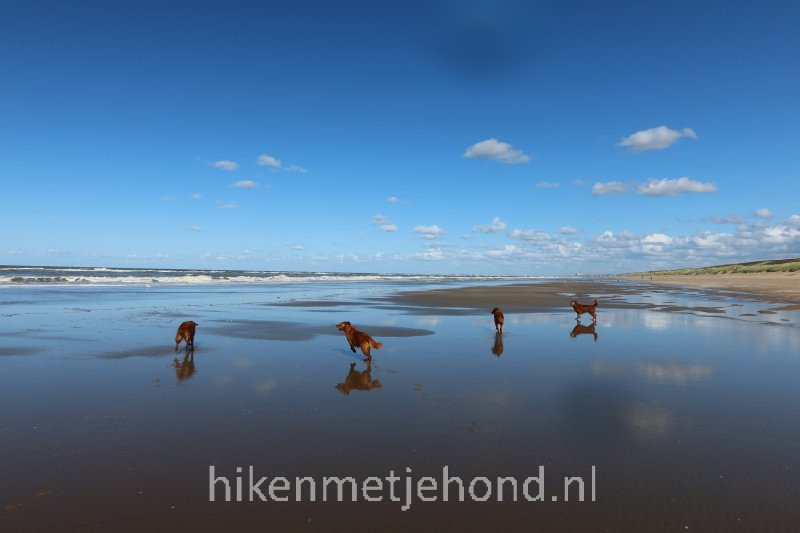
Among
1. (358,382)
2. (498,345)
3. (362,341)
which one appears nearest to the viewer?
(358,382)

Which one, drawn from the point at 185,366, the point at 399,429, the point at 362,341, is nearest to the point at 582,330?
the point at 362,341

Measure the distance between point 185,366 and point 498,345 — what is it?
752cm

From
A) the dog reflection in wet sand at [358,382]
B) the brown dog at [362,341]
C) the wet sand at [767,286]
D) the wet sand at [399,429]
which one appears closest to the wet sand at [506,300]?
the wet sand at [767,286]

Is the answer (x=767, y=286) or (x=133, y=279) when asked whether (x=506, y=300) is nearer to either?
(x=767, y=286)

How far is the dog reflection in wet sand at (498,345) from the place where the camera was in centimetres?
1099

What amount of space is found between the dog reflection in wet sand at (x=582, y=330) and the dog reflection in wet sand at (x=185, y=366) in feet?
33.9

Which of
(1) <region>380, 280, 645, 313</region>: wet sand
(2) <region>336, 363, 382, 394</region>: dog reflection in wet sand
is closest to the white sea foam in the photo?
(1) <region>380, 280, 645, 313</region>: wet sand

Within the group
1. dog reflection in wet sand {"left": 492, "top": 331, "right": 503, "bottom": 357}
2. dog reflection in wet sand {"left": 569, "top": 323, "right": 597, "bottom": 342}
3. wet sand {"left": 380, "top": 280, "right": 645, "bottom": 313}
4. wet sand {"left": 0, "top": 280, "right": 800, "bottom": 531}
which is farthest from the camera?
wet sand {"left": 380, "top": 280, "right": 645, "bottom": 313}

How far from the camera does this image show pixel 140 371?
8.70m

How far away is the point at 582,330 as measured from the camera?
49.0 feet

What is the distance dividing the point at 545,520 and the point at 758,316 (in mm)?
19925

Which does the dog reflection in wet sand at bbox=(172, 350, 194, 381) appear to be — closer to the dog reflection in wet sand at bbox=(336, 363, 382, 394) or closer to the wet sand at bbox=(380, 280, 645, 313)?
the dog reflection in wet sand at bbox=(336, 363, 382, 394)

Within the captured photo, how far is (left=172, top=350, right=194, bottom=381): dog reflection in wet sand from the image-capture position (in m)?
8.47

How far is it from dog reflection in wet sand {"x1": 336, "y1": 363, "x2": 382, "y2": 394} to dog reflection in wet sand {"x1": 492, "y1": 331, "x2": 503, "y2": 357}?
3481 mm
